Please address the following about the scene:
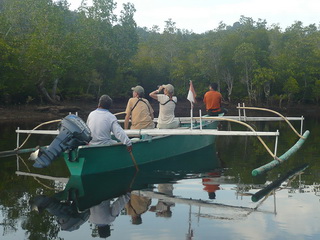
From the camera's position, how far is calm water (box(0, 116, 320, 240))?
255 inches

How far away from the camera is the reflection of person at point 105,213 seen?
661 cm

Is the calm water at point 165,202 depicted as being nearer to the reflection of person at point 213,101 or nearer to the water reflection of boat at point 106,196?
the water reflection of boat at point 106,196

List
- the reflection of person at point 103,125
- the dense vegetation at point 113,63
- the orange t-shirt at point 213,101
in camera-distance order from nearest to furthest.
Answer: the reflection of person at point 103,125 → the orange t-shirt at point 213,101 → the dense vegetation at point 113,63

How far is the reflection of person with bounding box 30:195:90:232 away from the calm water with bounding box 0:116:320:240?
0.6 inches

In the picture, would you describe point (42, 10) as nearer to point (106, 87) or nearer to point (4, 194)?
point (106, 87)

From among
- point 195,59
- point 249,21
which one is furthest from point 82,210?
point 249,21

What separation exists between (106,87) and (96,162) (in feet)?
145

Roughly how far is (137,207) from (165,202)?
611 millimetres

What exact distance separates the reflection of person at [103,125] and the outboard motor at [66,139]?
0.64 metres

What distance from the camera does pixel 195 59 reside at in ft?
220

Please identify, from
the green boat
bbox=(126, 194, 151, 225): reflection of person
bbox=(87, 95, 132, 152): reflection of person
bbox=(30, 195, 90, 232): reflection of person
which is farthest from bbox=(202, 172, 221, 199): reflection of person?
bbox=(30, 195, 90, 232): reflection of person

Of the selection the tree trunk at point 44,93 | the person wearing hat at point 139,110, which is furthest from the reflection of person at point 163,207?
the tree trunk at point 44,93

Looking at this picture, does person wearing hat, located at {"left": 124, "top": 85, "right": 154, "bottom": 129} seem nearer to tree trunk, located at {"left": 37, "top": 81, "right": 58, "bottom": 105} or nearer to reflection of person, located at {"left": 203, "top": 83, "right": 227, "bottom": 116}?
reflection of person, located at {"left": 203, "top": 83, "right": 227, "bottom": 116}

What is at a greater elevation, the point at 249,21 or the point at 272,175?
the point at 249,21
